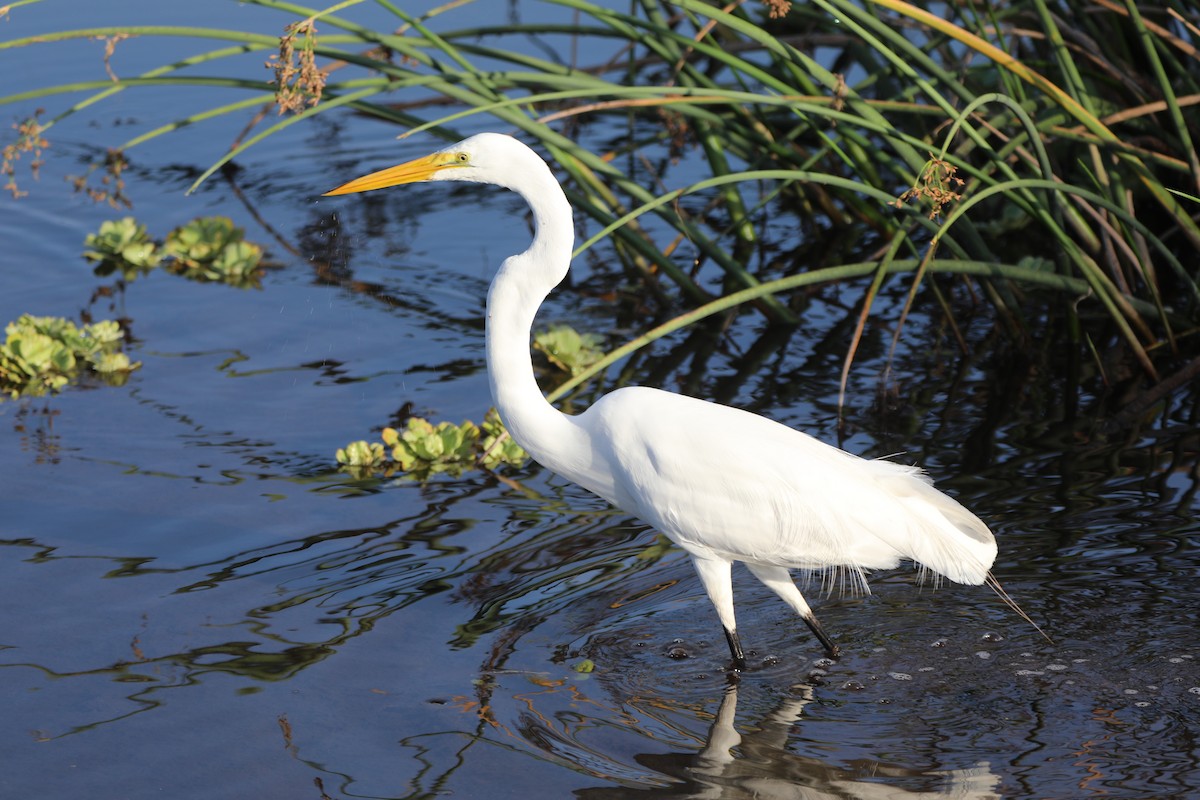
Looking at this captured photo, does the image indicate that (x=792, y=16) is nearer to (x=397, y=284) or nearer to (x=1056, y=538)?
(x=397, y=284)

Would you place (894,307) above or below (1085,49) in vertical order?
below

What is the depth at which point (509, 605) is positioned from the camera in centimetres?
412

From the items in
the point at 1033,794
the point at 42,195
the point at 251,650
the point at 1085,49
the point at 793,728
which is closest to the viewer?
the point at 1033,794

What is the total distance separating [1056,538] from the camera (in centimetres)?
A: 438

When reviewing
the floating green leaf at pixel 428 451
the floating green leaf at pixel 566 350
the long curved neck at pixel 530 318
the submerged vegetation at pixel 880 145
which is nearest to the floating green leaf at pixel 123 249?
the submerged vegetation at pixel 880 145

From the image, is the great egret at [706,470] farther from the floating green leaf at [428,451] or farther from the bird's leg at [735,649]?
the floating green leaf at [428,451]

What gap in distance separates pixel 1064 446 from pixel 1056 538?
766mm

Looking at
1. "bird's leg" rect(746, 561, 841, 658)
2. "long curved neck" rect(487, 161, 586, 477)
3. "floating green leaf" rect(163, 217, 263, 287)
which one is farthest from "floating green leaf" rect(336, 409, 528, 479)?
"floating green leaf" rect(163, 217, 263, 287)

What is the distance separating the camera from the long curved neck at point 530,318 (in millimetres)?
3576

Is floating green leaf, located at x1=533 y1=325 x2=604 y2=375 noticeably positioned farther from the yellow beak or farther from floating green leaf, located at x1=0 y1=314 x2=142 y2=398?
the yellow beak

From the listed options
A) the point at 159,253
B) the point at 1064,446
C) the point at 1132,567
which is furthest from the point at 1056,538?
the point at 159,253

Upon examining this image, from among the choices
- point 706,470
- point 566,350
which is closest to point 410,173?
point 706,470

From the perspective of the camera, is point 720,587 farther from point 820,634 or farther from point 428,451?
point 428,451

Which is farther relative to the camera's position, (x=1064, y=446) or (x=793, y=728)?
(x=1064, y=446)
